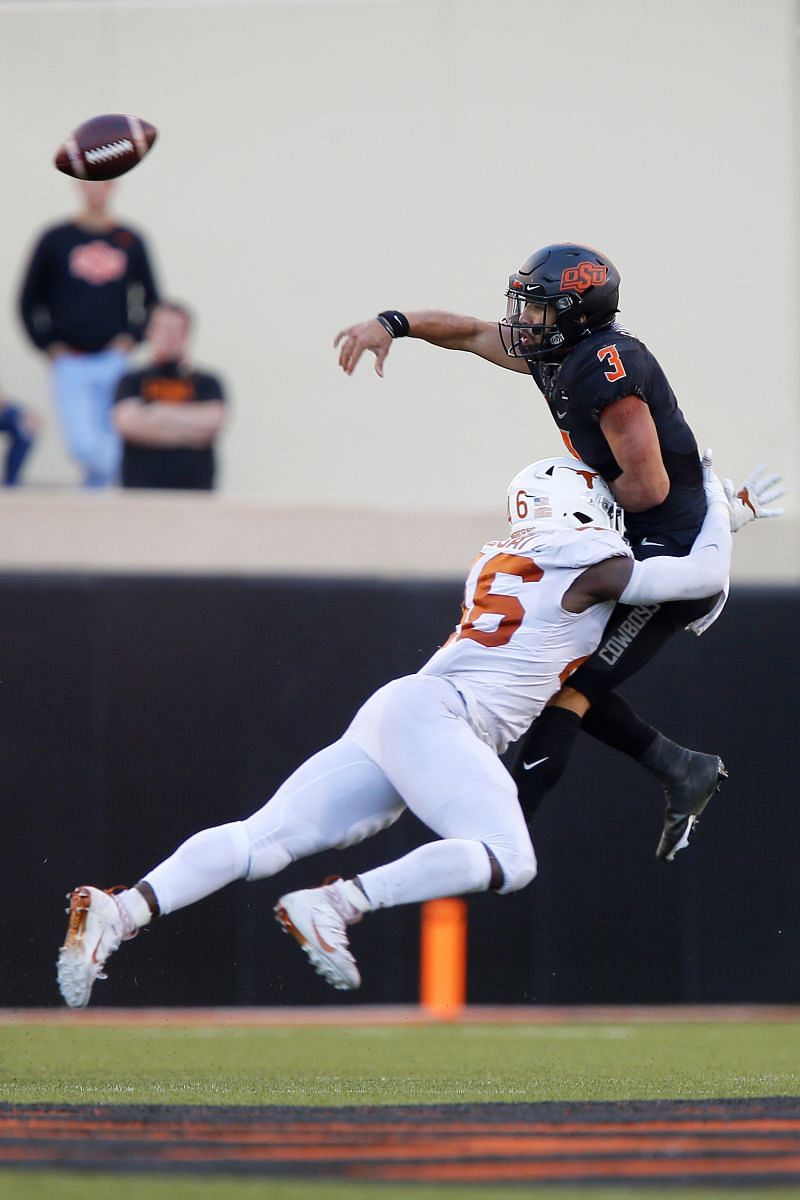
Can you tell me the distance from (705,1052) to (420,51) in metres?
5.24

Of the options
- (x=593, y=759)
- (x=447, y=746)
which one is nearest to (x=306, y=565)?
(x=593, y=759)

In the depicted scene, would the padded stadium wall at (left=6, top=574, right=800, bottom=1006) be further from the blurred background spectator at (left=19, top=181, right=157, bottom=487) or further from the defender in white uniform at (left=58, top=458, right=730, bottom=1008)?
the defender in white uniform at (left=58, top=458, right=730, bottom=1008)

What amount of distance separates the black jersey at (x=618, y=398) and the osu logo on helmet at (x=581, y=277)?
13cm

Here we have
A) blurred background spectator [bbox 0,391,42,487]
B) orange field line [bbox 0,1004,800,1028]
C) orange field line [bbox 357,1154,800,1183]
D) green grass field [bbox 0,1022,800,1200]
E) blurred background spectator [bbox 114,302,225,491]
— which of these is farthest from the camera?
blurred background spectator [bbox 0,391,42,487]

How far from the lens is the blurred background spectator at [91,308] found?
849 centimetres

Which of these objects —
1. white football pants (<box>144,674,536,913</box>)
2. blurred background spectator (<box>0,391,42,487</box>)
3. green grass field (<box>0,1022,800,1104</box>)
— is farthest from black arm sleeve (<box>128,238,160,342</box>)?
white football pants (<box>144,674,536,913</box>)

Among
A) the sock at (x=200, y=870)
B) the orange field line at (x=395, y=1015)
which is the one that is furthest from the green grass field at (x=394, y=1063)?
the sock at (x=200, y=870)

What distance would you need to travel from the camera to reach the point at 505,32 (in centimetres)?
921

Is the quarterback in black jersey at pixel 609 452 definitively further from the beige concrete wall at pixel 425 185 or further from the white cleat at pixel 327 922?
the beige concrete wall at pixel 425 185

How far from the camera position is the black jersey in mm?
4750

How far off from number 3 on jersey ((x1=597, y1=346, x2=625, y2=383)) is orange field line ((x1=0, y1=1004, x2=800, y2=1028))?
3570mm

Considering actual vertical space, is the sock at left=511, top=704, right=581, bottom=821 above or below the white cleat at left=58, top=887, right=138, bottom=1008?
above

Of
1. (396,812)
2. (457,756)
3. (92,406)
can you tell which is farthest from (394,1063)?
(92,406)

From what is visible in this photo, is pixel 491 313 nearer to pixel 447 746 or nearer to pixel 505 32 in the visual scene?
pixel 505 32
